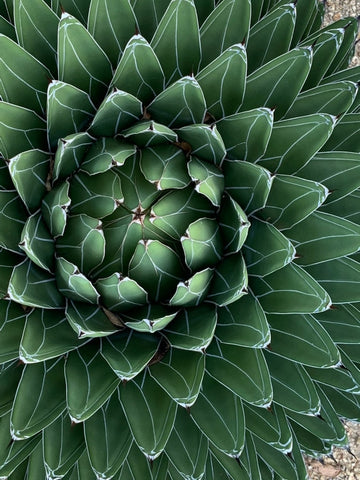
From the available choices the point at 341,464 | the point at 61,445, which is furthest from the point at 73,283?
the point at 341,464

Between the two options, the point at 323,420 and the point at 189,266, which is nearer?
the point at 189,266

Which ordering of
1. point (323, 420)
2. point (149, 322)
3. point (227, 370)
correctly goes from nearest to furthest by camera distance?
point (149, 322)
point (227, 370)
point (323, 420)

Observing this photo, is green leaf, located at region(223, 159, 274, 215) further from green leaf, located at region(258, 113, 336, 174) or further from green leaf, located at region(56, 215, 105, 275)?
green leaf, located at region(56, 215, 105, 275)

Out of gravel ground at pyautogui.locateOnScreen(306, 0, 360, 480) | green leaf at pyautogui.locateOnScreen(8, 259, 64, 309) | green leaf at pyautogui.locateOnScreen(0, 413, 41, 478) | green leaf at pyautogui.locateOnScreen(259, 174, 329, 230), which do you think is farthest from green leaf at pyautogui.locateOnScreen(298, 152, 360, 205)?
gravel ground at pyautogui.locateOnScreen(306, 0, 360, 480)

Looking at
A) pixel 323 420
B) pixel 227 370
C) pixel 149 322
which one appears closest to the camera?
pixel 149 322

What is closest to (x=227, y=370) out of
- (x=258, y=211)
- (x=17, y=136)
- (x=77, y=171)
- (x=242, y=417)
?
(x=242, y=417)

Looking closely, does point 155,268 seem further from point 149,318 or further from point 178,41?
point 178,41

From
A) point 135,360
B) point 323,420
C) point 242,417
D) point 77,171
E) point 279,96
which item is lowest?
point 323,420

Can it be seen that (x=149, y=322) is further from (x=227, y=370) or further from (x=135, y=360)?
(x=227, y=370)

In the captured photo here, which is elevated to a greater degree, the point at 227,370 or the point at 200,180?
the point at 200,180
